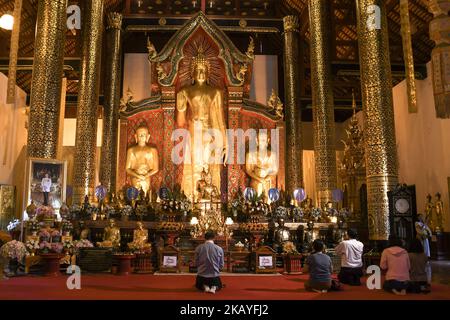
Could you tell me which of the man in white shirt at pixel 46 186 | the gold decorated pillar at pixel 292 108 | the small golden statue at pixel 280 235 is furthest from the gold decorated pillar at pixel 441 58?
the gold decorated pillar at pixel 292 108

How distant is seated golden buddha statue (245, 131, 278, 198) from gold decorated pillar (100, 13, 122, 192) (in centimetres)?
445

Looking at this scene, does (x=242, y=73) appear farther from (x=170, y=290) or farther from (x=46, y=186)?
(x=170, y=290)

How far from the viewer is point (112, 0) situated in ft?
51.2

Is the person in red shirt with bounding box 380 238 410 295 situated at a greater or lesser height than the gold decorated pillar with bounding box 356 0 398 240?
lesser

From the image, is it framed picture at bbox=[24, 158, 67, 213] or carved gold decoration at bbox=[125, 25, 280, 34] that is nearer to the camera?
framed picture at bbox=[24, 158, 67, 213]

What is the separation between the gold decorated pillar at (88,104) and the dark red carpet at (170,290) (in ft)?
16.0

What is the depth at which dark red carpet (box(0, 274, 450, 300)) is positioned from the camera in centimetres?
509

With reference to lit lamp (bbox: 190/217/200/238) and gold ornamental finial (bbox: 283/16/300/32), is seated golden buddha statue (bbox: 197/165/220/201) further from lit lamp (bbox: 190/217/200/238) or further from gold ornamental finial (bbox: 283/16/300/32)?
gold ornamental finial (bbox: 283/16/300/32)

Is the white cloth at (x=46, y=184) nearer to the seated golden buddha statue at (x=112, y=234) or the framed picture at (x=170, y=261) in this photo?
the seated golden buddha statue at (x=112, y=234)

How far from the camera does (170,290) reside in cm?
564

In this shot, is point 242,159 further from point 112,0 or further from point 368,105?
point 112,0

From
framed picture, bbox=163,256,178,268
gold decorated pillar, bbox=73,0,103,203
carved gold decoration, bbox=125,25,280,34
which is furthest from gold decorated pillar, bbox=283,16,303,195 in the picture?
framed picture, bbox=163,256,178,268

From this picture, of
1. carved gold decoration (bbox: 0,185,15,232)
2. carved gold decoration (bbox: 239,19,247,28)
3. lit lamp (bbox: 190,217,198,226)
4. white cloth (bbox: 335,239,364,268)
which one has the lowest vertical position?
white cloth (bbox: 335,239,364,268)
